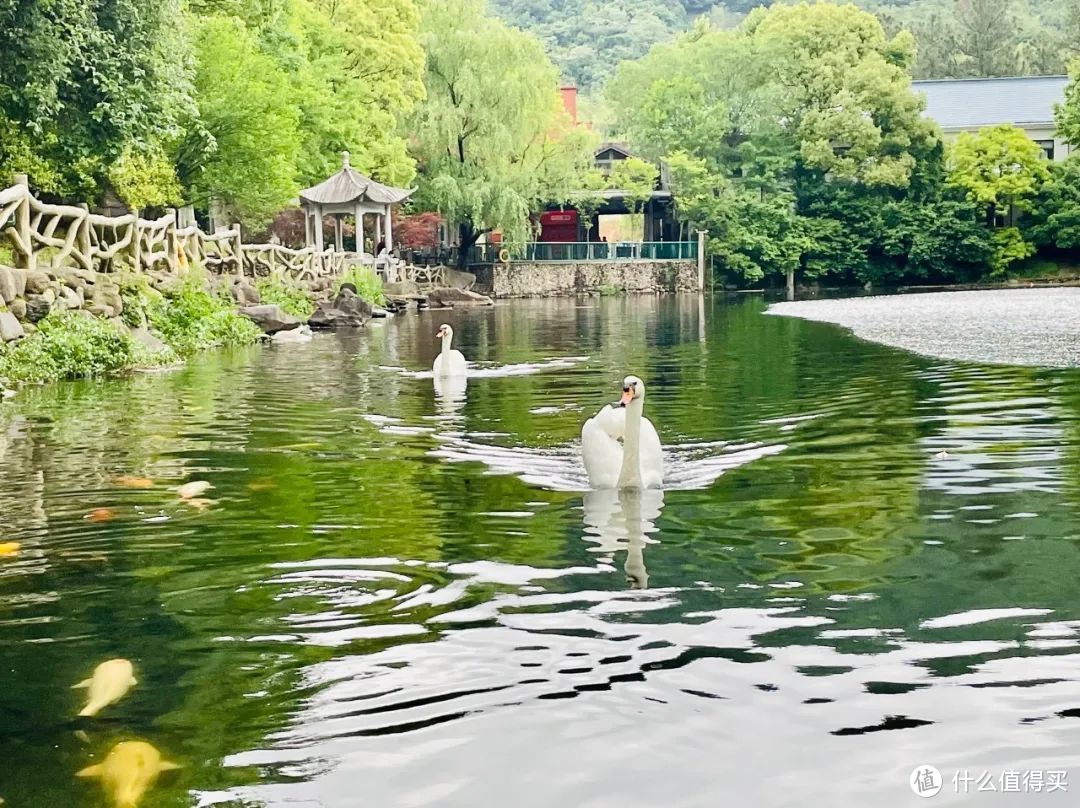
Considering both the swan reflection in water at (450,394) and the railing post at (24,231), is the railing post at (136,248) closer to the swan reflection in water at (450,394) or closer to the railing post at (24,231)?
the railing post at (24,231)

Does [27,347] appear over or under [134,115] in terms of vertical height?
under

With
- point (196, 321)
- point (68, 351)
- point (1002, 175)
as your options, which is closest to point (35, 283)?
point (68, 351)

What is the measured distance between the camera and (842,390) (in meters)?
14.0

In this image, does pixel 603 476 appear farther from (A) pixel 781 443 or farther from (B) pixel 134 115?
(B) pixel 134 115

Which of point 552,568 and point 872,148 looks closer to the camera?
point 552,568

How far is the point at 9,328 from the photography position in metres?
15.4

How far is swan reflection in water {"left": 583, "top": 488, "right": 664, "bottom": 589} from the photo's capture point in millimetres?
6266

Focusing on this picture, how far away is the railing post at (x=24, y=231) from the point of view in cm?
1753

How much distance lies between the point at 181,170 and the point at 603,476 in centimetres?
2457

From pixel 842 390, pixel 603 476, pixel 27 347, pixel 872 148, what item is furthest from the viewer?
pixel 872 148

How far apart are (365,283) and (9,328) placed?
842 inches

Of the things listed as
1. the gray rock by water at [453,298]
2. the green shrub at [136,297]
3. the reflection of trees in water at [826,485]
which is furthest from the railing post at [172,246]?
the gray rock by water at [453,298]

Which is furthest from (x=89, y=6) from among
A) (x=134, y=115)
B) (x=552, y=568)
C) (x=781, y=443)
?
(x=552, y=568)

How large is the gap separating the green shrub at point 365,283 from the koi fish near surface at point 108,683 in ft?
100
